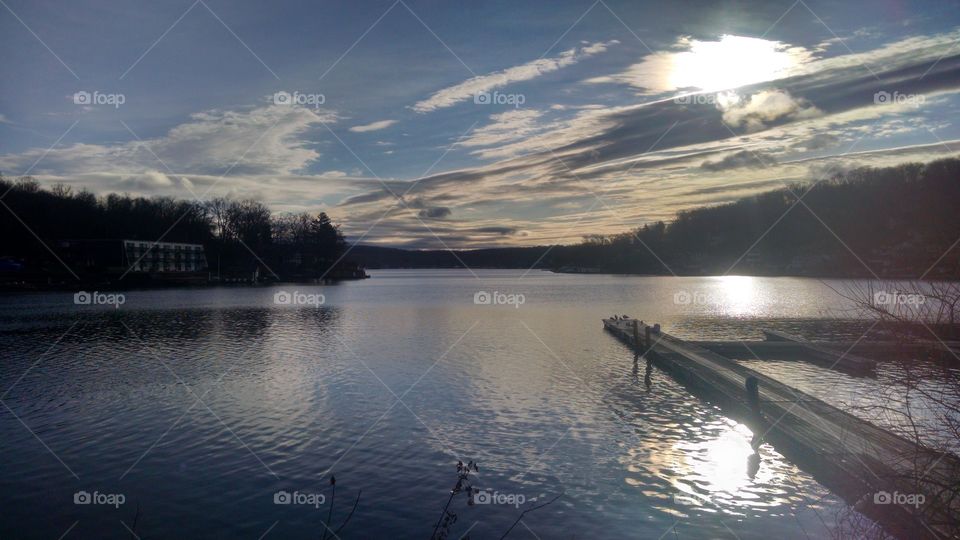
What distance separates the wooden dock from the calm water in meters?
0.62

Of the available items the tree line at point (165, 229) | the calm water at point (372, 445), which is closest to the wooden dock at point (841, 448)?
the calm water at point (372, 445)

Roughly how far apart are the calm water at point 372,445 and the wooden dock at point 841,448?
62cm

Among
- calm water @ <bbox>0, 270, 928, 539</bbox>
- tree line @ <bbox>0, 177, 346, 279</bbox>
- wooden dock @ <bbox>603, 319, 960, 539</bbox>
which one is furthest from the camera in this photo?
tree line @ <bbox>0, 177, 346, 279</bbox>

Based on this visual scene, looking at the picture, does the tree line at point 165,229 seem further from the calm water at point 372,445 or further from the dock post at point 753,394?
the dock post at point 753,394

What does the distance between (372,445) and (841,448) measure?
483 inches

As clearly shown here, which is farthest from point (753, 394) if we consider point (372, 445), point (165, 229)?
point (165, 229)

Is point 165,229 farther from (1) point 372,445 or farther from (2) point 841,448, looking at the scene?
(2) point 841,448

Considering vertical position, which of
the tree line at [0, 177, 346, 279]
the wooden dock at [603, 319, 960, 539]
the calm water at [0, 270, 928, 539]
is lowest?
the calm water at [0, 270, 928, 539]

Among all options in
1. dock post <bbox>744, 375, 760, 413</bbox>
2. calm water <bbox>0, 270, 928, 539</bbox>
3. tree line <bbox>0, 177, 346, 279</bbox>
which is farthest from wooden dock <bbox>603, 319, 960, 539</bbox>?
tree line <bbox>0, 177, 346, 279</bbox>

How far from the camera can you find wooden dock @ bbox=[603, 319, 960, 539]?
30.2 ft

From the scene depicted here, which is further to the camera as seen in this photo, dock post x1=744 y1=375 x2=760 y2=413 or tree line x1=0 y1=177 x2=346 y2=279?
→ tree line x1=0 y1=177 x2=346 y2=279

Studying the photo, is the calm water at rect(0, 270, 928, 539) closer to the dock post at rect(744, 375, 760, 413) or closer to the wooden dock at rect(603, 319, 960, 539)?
the wooden dock at rect(603, 319, 960, 539)

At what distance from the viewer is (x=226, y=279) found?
149m

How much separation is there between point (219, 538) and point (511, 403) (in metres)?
12.7
